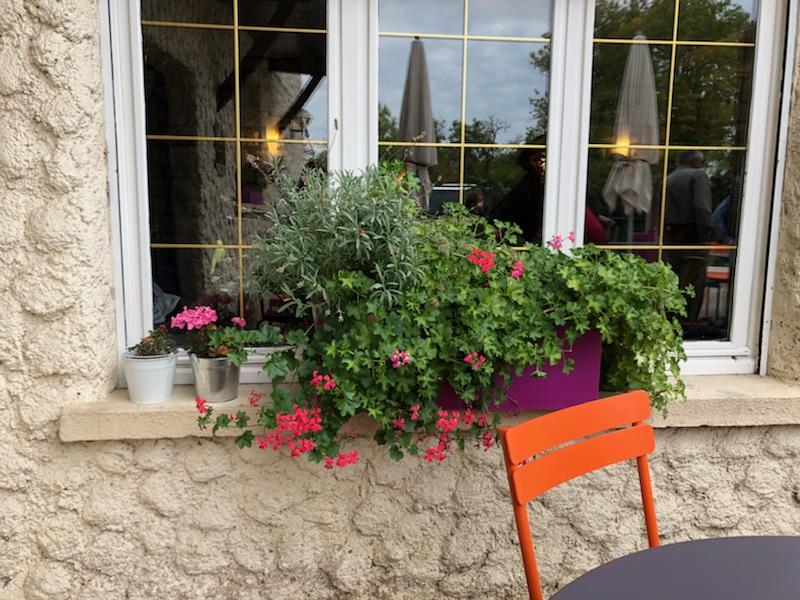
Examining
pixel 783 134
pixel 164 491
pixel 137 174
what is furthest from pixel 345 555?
pixel 783 134

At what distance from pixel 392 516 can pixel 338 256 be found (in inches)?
34.5

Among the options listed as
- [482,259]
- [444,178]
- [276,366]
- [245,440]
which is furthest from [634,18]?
[245,440]

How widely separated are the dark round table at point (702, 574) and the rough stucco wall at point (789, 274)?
120 centimetres

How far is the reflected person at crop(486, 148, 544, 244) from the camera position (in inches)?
87.1

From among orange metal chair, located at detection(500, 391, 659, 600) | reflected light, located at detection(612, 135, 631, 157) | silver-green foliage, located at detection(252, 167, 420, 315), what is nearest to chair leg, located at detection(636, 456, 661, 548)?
orange metal chair, located at detection(500, 391, 659, 600)

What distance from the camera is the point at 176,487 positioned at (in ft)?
6.38

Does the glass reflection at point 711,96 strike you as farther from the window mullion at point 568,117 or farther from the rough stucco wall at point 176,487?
the rough stucco wall at point 176,487

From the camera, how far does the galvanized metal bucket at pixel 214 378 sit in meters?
1.89

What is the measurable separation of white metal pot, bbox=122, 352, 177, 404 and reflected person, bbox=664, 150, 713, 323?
70.5 inches

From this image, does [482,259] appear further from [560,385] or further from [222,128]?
[222,128]

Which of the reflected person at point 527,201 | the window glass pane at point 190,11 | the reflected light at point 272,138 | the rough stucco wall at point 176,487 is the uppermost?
the window glass pane at point 190,11

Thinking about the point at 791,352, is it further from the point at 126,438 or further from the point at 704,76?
the point at 126,438

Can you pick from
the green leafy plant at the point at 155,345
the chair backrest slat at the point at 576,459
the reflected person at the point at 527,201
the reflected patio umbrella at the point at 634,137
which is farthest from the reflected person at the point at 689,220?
the green leafy plant at the point at 155,345

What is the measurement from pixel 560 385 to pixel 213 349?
3.48 feet
